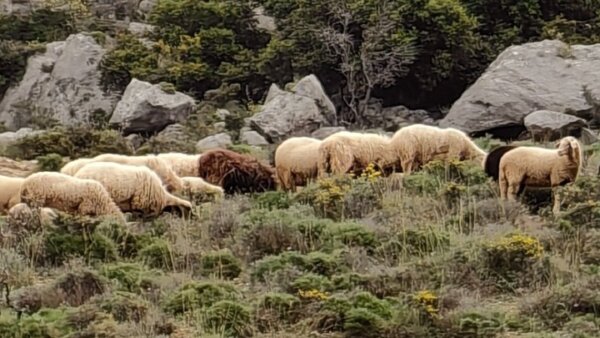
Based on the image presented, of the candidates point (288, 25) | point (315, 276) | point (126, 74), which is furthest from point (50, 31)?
point (315, 276)

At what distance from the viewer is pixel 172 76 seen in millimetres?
34031

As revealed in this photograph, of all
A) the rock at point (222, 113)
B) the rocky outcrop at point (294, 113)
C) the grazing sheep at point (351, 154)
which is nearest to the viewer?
the grazing sheep at point (351, 154)

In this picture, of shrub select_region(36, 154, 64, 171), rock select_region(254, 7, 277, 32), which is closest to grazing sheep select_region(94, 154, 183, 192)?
shrub select_region(36, 154, 64, 171)

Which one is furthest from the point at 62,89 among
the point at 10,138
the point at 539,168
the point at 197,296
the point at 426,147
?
the point at 197,296

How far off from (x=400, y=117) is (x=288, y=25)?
4.65 metres

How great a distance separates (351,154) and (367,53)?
615 inches

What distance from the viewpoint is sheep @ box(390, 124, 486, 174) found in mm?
16188

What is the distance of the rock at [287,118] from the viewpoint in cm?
2714

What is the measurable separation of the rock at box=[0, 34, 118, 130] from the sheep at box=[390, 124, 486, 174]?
1814 centimetres

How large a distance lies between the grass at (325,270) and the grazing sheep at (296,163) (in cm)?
246

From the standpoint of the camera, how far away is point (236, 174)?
54.4 ft

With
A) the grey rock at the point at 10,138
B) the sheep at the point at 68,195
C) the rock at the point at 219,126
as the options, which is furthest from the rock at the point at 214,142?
the sheep at the point at 68,195

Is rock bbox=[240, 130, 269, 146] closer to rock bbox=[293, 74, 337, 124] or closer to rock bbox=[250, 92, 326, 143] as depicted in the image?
rock bbox=[250, 92, 326, 143]

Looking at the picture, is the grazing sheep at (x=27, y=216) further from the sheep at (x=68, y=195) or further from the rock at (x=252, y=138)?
the rock at (x=252, y=138)
